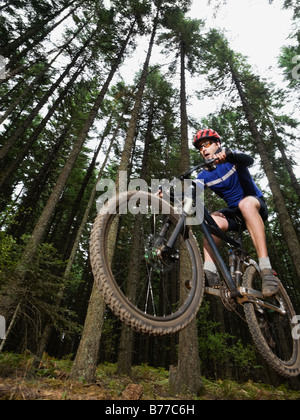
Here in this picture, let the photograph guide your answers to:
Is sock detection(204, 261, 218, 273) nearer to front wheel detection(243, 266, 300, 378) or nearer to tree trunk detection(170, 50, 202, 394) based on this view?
front wheel detection(243, 266, 300, 378)

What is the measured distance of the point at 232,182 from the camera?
356 centimetres

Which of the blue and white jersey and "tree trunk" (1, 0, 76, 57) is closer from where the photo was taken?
the blue and white jersey

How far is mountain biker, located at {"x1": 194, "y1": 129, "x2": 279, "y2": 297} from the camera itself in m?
2.98

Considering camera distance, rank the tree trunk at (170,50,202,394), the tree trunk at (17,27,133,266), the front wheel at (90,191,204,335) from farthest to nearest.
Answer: the tree trunk at (17,27,133,266) < the tree trunk at (170,50,202,394) < the front wheel at (90,191,204,335)

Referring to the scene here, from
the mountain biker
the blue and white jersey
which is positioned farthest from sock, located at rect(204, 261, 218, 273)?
the blue and white jersey

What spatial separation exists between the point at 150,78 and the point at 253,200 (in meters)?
16.6

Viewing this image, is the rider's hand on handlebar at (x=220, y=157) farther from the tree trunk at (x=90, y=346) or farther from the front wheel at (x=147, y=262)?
the tree trunk at (x=90, y=346)

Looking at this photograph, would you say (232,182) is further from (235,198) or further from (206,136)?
(206,136)

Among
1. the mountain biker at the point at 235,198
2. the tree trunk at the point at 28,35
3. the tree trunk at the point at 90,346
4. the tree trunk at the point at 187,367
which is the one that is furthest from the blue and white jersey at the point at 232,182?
the tree trunk at the point at 28,35

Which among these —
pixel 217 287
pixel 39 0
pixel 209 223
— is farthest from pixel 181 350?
pixel 39 0

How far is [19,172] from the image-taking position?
1802 cm

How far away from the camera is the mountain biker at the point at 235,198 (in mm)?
2982

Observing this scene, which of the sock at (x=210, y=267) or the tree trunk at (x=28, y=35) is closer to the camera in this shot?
the sock at (x=210, y=267)

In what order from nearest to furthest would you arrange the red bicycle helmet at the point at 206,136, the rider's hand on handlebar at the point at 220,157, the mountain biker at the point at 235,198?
the rider's hand on handlebar at the point at 220,157
the mountain biker at the point at 235,198
the red bicycle helmet at the point at 206,136
